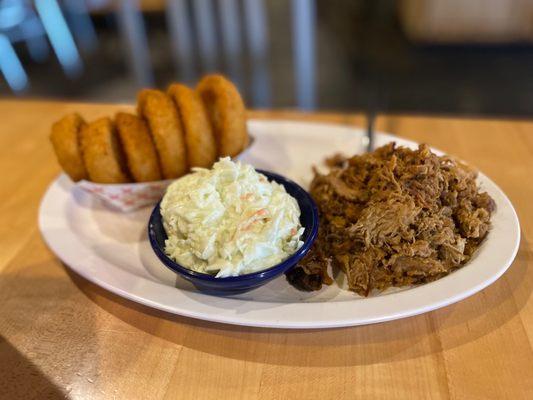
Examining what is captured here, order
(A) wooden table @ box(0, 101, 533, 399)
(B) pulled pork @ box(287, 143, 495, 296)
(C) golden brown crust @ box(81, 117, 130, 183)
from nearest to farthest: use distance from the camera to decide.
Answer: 1. (A) wooden table @ box(0, 101, 533, 399)
2. (B) pulled pork @ box(287, 143, 495, 296)
3. (C) golden brown crust @ box(81, 117, 130, 183)

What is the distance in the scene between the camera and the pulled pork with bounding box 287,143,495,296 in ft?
3.51

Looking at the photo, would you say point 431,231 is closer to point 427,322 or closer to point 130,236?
point 427,322

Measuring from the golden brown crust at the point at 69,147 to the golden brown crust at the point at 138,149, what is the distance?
0.13 metres

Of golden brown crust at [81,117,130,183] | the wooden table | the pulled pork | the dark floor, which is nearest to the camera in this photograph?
the wooden table

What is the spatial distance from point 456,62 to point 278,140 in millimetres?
3276

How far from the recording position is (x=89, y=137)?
138 centimetres

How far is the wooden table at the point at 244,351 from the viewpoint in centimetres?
93

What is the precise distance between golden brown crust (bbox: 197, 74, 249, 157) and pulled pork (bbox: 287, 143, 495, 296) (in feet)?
1.33

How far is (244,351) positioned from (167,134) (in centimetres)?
69

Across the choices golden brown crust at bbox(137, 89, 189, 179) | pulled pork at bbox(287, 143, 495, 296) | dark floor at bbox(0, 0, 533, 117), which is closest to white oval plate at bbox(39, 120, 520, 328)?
pulled pork at bbox(287, 143, 495, 296)

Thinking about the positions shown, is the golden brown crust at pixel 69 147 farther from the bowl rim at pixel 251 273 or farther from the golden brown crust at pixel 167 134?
the bowl rim at pixel 251 273

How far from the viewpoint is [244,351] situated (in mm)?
1013

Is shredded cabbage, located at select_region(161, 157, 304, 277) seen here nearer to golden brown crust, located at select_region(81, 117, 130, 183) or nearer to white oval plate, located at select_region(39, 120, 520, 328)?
white oval plate, located at select_region(39, 120, 520, 328)

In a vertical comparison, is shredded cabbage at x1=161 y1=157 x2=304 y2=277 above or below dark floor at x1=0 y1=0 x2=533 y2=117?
above
